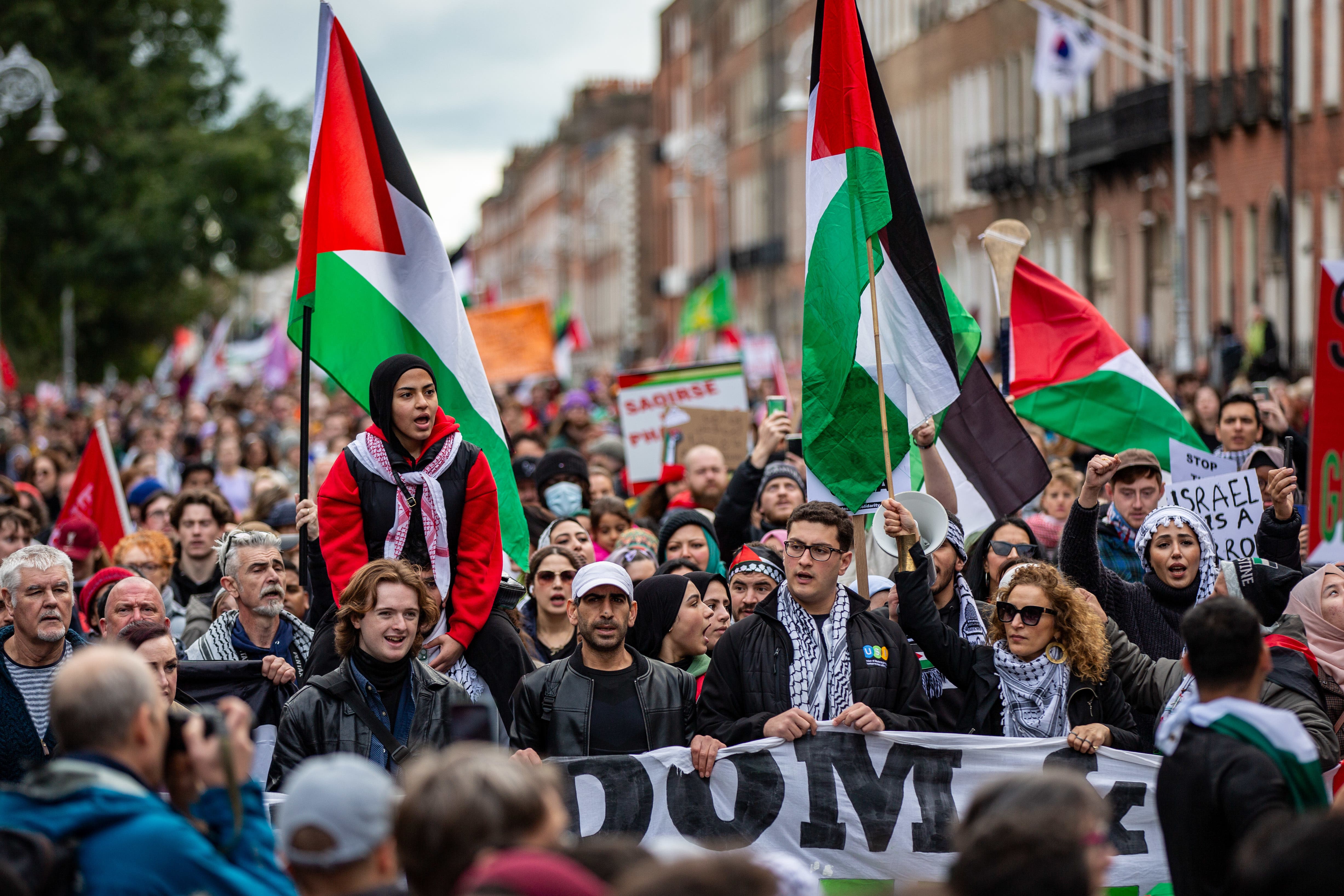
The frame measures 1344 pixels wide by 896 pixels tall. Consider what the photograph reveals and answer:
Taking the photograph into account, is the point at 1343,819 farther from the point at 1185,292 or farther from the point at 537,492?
the point at 1185,292

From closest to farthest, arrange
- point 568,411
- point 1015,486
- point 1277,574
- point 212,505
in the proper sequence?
point 1277,574, point 1015,486, point 212,505, point 568,411

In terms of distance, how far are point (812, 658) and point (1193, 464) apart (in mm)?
4079

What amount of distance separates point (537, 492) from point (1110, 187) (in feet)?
88.6

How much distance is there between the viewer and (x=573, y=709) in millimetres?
6512

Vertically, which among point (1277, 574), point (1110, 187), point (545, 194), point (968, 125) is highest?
point (545, 194)

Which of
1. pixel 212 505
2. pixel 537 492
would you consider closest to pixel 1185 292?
pixel 537 492

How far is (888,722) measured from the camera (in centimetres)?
649

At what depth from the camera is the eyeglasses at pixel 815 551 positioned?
21.2 ft

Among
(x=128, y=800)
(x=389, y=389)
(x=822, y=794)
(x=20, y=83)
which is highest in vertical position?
(x=20, y=83)

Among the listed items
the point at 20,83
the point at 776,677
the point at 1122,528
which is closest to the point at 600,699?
the point at 776,677

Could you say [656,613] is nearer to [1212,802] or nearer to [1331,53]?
[1212,802]

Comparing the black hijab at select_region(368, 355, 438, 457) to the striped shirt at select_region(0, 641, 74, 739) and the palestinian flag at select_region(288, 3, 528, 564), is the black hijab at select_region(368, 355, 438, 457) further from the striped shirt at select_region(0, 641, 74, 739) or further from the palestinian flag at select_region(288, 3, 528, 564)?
the striped shirt at select_region(0, 641, 74, 739)

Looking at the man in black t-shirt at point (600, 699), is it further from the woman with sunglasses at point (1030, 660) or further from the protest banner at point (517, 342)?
the protest banner at point (517, 342)

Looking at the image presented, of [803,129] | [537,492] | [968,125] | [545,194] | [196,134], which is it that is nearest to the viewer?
[537,492]
